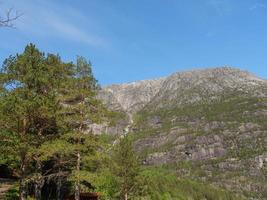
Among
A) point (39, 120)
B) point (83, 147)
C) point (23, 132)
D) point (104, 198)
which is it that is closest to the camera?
point (23, 132)

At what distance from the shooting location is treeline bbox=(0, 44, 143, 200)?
37406 millimetres

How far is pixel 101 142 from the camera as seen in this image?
151ft

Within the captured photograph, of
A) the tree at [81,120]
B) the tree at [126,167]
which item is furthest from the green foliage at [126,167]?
the tree at [81,120]

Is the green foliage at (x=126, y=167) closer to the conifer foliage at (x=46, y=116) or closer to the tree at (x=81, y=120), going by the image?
the conifer foliage at (x=46, y=116)

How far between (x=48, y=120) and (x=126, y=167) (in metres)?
41.2

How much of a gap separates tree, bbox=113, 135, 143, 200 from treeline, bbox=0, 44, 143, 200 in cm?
2696

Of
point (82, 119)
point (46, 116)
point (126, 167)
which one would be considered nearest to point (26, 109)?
point (46, 116)

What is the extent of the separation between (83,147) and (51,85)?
746 cm

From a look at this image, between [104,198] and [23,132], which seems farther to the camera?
[104,198]

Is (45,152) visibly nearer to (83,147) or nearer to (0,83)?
(83,147)

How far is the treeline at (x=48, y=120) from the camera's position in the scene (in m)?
37.4

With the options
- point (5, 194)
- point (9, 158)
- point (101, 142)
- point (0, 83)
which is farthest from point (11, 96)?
point (5, 194)

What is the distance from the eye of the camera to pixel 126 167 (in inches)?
3214

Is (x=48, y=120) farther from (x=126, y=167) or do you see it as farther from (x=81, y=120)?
(x=126, y=167)
